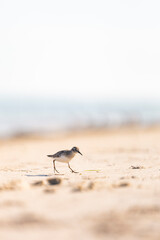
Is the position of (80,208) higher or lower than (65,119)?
lower

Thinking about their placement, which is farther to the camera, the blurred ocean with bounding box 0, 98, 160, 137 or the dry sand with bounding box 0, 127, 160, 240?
the blurred ocean with bounding box 0, 98, 160, 137

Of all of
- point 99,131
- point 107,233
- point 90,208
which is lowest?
point 107,233

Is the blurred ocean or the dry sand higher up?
the blurred ocean

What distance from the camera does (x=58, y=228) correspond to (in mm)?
4035

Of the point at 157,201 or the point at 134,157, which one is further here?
the point at 134,157

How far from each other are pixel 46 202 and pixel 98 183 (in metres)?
1.26

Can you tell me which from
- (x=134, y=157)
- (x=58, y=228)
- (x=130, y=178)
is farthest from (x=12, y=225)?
(x=134, y=157)

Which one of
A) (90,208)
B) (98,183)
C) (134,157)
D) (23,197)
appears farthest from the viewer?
(134,157)

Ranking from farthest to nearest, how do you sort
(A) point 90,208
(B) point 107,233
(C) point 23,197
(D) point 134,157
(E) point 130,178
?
(D) point 134,157 < (E) point 130,178 < (C) point 23,197 < (A) point 90,208 < (B) point 107,233

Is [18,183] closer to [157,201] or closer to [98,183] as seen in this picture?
[98,183]

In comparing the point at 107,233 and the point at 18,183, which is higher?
the point at 18,183

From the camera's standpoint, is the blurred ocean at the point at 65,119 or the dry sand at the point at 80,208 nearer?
the dry sand at the point at 80,208

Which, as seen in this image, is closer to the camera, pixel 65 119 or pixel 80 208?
pixel 80 208

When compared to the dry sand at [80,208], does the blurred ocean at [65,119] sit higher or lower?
higher
